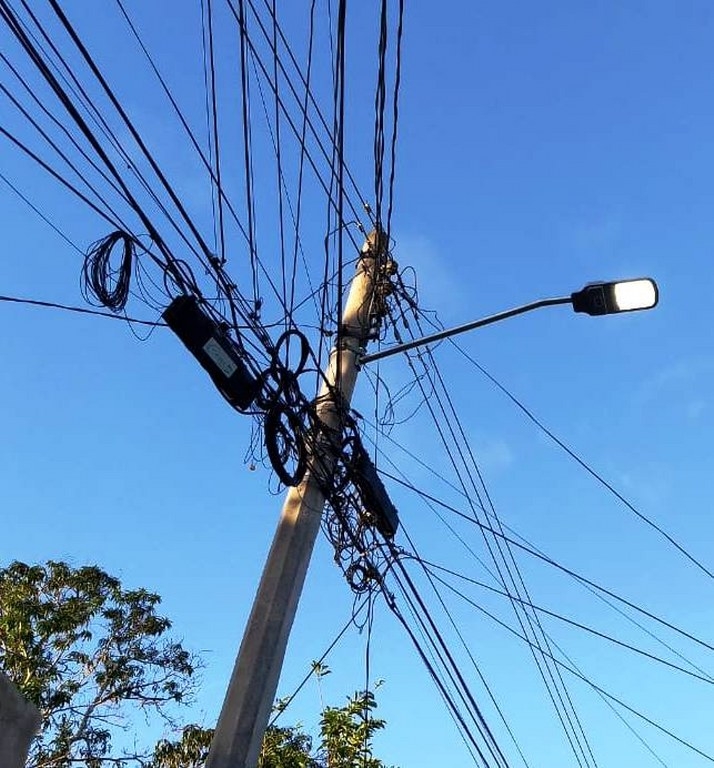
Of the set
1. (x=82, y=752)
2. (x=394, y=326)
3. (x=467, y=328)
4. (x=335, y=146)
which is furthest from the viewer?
(x=82, y=752)

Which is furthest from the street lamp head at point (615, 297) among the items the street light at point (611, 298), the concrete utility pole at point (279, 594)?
the concrete utility pole at point (279, 594)

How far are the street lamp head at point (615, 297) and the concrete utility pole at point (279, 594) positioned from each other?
4.58 ft

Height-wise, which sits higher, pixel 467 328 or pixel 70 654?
pixel 70 654

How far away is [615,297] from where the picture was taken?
17.5 feet

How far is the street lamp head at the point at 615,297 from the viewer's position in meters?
5.20

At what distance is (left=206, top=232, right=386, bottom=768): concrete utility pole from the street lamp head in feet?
4.58

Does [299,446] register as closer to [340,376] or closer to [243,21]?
[340,376]

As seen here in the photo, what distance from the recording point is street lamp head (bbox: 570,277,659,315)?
5199 mm

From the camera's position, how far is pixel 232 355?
4117 millimetres

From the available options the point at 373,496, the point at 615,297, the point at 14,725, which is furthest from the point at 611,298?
the point at 14,725

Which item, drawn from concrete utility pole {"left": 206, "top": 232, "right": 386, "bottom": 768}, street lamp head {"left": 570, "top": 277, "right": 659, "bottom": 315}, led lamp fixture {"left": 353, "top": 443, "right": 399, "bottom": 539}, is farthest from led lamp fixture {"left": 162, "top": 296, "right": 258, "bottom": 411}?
street lamp head {"left": 570, "top": 277, "right": 659, "bottom": 315}

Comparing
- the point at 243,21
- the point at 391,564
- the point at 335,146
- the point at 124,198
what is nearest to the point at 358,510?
the point at 391,564

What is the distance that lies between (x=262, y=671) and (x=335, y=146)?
260 centimetres

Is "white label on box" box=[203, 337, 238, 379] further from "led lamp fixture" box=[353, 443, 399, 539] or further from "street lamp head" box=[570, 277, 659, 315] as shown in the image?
"street lamp head" box=[570, 277, 659, 315]
